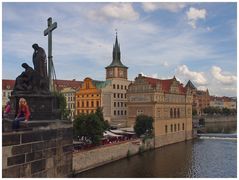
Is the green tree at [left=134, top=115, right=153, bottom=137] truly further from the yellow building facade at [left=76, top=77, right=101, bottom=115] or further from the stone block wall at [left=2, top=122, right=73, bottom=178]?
the stone block wall at [left=2, top=122, right=73, bottom=178]

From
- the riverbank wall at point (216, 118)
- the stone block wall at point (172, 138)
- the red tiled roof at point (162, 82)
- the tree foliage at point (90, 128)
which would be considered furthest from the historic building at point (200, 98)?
the tree foliage at point (90, 128)

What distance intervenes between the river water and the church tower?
54.9 ft

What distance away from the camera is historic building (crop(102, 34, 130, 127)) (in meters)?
48.8

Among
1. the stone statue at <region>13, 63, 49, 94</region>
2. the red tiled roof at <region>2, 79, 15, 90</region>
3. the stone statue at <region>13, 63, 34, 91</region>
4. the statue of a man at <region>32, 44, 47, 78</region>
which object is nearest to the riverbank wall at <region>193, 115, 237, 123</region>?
the red tiled roof at <region>2, 79, 15, 90</region>

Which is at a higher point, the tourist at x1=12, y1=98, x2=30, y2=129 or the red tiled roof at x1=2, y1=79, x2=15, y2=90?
the red tiled roof at x1=2, y1=79, x2=15, y2=90

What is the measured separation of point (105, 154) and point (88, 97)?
2296 cm

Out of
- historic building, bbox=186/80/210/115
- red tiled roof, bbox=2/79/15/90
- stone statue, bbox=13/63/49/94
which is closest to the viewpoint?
stone statue, bbox=13/63/49/94

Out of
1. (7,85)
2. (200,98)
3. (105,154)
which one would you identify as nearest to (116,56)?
(7,85)

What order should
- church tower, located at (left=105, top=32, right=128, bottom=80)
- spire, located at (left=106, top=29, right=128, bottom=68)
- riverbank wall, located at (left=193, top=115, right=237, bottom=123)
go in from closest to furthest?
church tower, located at (left=105, top=32, right=128, bottom=80), spire, located at (left=106, top=29, right=128, bottom=68), riverbank wall, located at (left=193, top=115, right=237, bottom=123)

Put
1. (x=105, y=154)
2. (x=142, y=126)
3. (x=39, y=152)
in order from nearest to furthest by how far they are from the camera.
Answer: (x=39, y=152)
(x=105, y=154)
(x=142, y=126)

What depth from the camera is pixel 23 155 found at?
235 inches

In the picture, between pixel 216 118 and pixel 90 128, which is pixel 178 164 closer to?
pixel 90 128

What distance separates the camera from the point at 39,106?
275 inches

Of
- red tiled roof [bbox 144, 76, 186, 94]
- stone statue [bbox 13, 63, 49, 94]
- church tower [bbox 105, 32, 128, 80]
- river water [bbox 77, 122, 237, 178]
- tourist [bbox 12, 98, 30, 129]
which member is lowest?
river water [bbox 77, 122, 237, 178]
